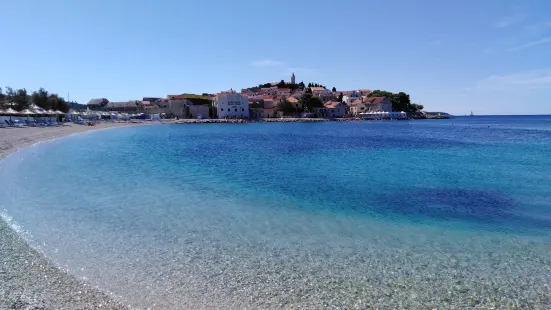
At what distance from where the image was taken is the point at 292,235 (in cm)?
1030

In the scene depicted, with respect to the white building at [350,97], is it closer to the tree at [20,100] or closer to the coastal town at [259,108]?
the coastal town at [259,108]

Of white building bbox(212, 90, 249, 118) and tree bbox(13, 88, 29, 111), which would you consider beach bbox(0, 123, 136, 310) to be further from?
white building bbox(212, 90, 249, 118)

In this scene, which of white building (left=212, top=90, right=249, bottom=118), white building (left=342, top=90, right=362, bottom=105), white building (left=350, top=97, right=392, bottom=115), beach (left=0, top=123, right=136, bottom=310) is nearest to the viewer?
beach (left=0, top=123, right=136, bottom=310)

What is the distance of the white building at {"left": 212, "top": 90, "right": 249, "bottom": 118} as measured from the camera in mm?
112812

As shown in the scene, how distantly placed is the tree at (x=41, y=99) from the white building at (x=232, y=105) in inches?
1861

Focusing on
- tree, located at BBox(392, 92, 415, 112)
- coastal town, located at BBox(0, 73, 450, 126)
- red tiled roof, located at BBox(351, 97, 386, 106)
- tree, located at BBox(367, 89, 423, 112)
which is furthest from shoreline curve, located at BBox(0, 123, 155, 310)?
tree, located at BBox(392, 92, 415, 112)

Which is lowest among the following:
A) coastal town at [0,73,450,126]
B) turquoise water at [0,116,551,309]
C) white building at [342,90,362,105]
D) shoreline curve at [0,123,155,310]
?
turquoise water at [0,116,551,309]

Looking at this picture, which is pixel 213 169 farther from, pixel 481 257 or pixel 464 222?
pixel 481 257

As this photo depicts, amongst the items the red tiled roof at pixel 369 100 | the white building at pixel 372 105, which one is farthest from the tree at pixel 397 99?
the red tiled roof at pixel 369 100

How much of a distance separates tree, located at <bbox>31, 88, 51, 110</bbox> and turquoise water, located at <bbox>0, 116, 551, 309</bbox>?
63.2 meters

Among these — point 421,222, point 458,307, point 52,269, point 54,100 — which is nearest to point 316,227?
point 421,222

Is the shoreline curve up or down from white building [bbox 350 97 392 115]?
down

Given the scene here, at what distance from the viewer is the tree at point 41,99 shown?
74375 millimetres

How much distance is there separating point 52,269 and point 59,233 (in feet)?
9.31
